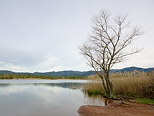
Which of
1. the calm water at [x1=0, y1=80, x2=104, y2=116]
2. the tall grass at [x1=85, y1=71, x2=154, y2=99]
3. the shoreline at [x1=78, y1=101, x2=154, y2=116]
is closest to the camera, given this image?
the shoreline at [x1=78, y1=101, x2=154, y2=116]

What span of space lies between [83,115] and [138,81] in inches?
317

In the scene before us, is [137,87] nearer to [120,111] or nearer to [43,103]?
[120,111]

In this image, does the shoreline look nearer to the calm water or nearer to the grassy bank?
the calm water

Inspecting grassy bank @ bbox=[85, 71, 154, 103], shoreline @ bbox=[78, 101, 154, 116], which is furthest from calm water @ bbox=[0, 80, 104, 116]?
→ grassy bank @ bbox=[85, 71, 154, 103]

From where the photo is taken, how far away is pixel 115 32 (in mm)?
16641

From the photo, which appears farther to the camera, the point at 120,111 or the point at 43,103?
the point at 43,103

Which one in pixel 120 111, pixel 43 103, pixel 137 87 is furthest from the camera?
pixel 137 87

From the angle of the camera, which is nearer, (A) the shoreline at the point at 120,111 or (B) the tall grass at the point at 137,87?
(A) the shoreline at the point at 120,111

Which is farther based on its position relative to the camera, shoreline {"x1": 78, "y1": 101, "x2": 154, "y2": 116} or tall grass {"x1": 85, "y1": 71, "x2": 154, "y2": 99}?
tall grass {"x1": 85, "y1": 71, "x2": 154, "y2": 99}

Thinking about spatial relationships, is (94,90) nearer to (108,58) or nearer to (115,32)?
(108,58)

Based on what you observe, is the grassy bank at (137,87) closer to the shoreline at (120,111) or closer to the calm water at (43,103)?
the calm water at (43,103)

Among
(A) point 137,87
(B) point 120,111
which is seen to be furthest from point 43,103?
(A) point 137,87

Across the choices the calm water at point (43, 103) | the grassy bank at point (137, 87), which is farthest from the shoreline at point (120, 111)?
the grassy bank at point (137, 87)

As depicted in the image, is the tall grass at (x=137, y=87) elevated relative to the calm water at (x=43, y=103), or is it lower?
elevated
